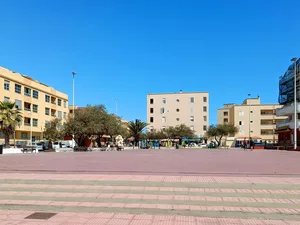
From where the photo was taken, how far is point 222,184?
8867 mm

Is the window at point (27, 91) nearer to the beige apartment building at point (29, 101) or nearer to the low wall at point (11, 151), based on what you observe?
the beige apartment building at point (29, 101)

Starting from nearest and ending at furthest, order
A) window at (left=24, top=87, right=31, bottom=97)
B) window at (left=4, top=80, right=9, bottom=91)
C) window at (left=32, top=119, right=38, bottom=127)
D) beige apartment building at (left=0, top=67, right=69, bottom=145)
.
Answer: window at (left=4, top=80, right=9, bottom=91) < beige apartment building at (left=0, top=67, right=69, bottom=145) < window at (left=24, top=87, right=31, bottom=97) < window at (left=32, top=119, right=38, bottom=127)

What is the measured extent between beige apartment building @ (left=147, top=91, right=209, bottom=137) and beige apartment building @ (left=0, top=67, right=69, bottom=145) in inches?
1291

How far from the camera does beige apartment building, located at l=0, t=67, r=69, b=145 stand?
5334 cm

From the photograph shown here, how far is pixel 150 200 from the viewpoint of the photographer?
26.1 feet

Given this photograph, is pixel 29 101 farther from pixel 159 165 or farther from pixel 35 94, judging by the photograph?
pixel 159 165

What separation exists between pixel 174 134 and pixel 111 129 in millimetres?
Answer: 33927

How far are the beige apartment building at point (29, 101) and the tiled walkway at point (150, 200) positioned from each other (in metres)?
46.1

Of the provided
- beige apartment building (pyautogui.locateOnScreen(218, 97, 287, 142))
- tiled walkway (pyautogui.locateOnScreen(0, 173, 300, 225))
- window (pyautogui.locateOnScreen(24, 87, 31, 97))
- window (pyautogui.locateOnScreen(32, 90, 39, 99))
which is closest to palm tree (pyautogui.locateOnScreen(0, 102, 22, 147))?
window (pyautogui.locateOnScreen(24, 87, 31, 97))

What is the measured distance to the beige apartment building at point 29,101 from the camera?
5334 centimetres

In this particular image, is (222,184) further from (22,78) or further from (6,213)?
(22,78)

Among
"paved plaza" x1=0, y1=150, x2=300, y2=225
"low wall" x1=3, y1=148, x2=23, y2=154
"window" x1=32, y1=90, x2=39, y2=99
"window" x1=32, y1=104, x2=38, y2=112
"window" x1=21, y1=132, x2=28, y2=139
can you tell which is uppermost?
"window" x1=32, y1=90, x2=39, y2=99

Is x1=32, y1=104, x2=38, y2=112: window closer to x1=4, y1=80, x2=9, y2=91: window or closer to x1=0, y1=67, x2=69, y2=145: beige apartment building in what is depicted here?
x1=0, y1=67, x2=69, y2=145: beige apartment building

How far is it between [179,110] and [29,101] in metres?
47.9
